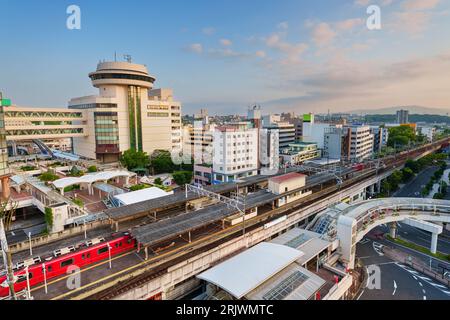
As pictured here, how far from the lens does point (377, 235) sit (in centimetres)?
3472

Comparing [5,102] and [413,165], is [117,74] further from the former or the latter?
[413,165]

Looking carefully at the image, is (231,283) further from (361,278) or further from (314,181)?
(314,181)

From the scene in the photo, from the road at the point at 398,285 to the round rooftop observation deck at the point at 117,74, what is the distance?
62969 millimetres

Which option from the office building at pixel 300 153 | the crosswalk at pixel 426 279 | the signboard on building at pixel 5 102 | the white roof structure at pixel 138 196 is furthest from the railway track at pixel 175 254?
the office building at pixel 300 153

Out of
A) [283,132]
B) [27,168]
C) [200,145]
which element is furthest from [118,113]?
[283,132]

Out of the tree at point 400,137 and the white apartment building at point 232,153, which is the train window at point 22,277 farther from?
the tree at point 400,137

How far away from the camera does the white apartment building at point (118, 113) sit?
65.0 meters

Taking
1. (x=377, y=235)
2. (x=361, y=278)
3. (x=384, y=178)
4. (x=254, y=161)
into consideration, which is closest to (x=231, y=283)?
(x=361, y=278)

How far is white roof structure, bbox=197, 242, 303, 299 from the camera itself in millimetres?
17000
